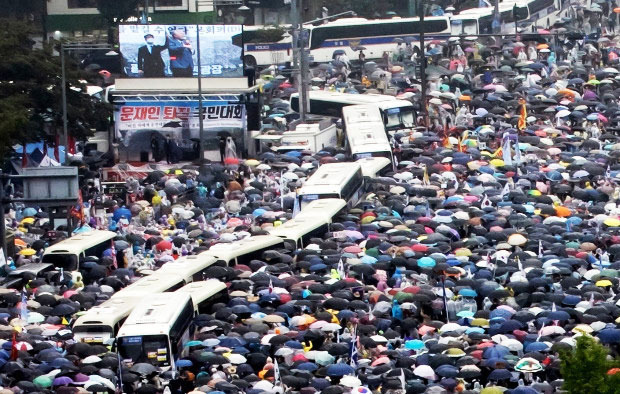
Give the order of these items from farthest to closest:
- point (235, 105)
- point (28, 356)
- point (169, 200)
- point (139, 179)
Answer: point (235, 105) < point (139, 179) < point (169, 200) < point (28, 356)

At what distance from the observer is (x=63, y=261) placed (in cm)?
4078

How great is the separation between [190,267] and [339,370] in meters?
8.08

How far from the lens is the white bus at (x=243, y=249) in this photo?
1587 inches

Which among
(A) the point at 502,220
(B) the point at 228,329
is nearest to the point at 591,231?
(A) the point at 502,220

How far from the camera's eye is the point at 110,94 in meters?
57.5

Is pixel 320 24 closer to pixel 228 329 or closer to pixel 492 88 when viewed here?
pixel 492 88

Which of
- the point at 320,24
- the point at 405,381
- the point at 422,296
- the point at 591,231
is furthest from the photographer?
the point at 320,24

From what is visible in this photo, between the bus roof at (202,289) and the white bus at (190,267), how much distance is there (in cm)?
84

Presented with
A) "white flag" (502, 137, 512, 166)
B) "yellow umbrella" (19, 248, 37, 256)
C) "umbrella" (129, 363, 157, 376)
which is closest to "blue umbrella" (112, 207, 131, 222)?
"yellow umbrella" (19, 248, 37, 256)

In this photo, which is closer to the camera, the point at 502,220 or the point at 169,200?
the point at 502,220

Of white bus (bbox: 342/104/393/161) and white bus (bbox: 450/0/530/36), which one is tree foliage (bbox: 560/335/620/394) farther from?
white bus (bbox: 450/0/530/36)

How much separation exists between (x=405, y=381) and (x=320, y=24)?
4674cm

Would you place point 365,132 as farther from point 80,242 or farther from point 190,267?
point 190,267

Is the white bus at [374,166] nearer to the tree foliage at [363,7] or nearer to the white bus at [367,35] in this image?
the white bus at [367,35]
